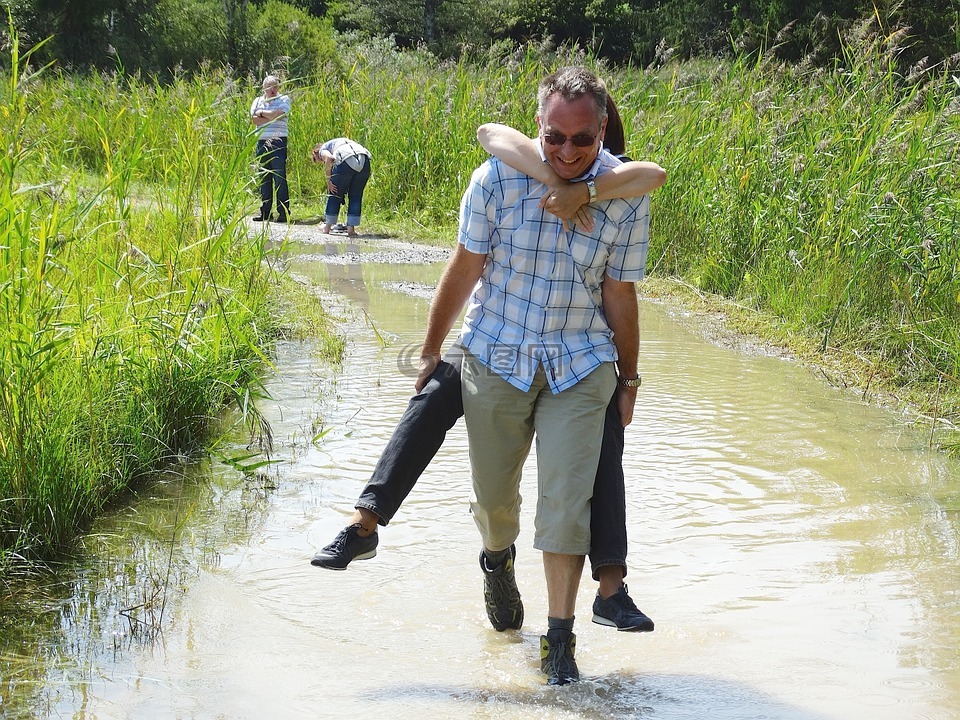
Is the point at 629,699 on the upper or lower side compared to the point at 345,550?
lower

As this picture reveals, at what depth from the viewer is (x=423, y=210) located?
13102 mm

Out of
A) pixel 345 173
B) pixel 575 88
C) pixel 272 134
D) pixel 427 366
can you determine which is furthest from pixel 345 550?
pixel 272 134

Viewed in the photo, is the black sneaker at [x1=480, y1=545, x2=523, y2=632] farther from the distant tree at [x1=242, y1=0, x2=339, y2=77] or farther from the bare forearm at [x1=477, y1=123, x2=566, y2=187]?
the distant tree at [x1=242, y1=0, x2=339, y2=77]

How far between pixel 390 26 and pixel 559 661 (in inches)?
1429

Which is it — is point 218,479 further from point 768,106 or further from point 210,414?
point 768,106

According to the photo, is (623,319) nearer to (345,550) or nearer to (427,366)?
(427,366)

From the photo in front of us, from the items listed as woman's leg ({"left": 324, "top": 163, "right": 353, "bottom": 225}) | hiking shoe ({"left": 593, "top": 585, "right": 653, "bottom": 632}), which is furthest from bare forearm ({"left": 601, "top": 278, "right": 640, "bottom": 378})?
woman's leg ({"left": 324, "top": 163, "right": 353, "bottom": 225})

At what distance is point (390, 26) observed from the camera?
37.2 meters

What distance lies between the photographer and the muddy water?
3.18 m

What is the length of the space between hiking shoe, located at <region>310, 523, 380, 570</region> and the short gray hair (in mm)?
1288

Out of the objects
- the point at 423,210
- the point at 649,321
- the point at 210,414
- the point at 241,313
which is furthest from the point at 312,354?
the point at 423,210

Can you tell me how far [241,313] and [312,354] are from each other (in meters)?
1.38

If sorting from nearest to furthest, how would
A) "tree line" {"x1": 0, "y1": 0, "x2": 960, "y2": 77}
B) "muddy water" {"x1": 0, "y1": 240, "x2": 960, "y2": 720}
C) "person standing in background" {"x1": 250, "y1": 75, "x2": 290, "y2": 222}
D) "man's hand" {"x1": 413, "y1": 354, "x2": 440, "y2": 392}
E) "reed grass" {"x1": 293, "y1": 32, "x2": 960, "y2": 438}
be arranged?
"muddy water" {"x1": 0, "y1": 240, "x2": 960, "y2": 720} < "man's hand" {"x1": 413, "y1": 354, "x2": 440, "y2": 392} < "reed grass" {"x1": 293, "y1": 32, "x2": 960, "y2": 438} < "person standing in background" {"x1": 250, "y1": 75, "x2": 290, "y2": 222} < "tree line" {"x1": 0, "y1": 0, "x2": 960, "y2": 77}

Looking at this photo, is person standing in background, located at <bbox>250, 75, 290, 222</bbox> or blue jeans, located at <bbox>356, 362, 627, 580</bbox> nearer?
blue jeans, located at <bbox>356, 362, 627, 580</bbox>
